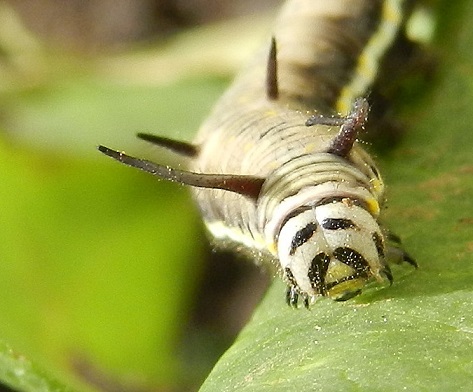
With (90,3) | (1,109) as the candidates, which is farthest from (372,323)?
(90,3)

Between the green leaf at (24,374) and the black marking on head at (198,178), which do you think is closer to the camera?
the black marking on head at (198,178)

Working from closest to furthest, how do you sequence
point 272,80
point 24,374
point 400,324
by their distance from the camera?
point 400,324
point 24,374
point 272,80

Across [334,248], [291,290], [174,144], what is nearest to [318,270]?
[334,248]

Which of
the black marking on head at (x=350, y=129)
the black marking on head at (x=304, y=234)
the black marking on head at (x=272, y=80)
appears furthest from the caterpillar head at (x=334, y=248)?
the black marking on head at (x=272, y=80)

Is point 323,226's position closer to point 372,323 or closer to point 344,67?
point 372,323

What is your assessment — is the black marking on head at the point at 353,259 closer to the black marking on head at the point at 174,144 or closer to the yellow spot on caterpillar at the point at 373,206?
the yellow spot on caterpillar at the point at 373,206

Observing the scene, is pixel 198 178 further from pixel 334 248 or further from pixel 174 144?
pixel 174 144

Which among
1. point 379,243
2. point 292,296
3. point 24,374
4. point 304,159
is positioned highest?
point 304,159
